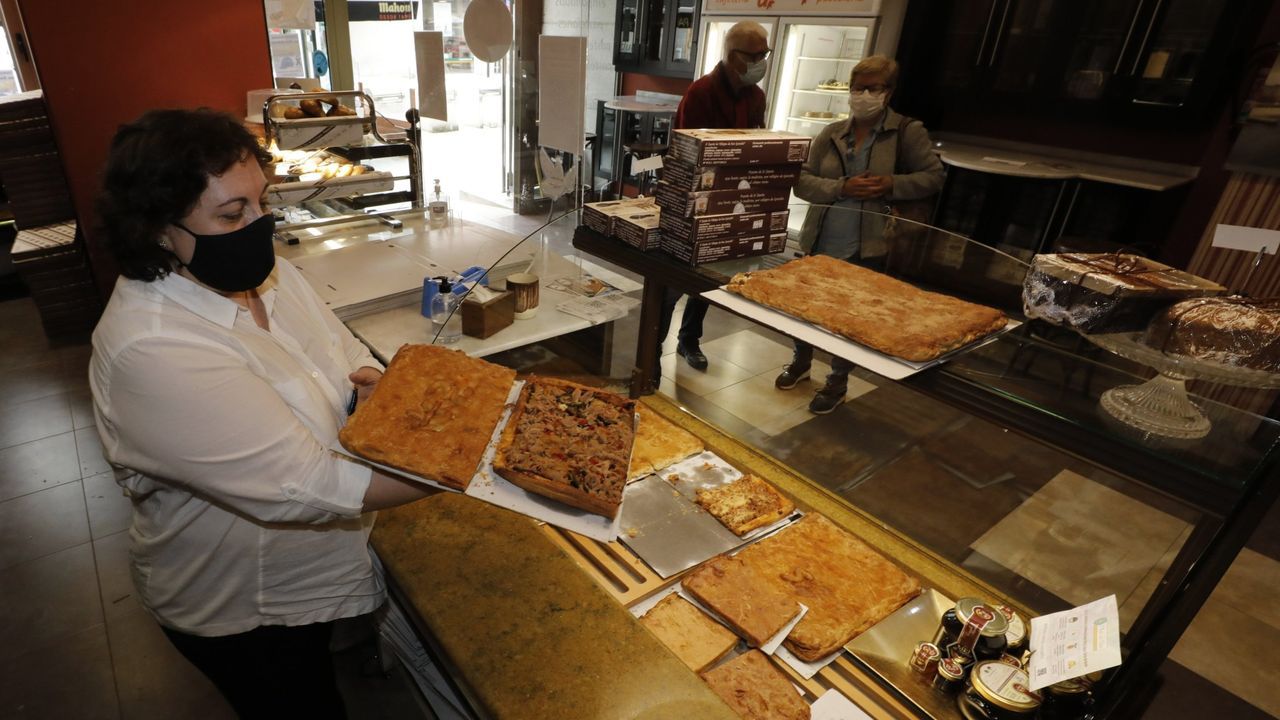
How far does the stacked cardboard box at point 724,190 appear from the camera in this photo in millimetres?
1446

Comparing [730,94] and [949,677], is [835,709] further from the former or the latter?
[730,94]

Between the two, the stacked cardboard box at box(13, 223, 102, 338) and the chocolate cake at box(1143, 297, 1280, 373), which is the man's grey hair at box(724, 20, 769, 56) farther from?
the stacked cardboard box at box(13, 223, 102, 338)

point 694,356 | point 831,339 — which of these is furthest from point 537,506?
point 694,356

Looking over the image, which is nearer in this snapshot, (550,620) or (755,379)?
(550,620)

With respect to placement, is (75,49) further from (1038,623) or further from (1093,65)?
(1093,65)

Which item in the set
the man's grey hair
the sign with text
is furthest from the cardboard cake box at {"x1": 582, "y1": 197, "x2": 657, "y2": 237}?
the sign with text

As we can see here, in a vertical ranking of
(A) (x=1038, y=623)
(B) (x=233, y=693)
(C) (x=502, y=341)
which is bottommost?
(B) (x=233, y=693)

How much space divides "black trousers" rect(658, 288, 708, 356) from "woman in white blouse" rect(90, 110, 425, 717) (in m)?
0.92

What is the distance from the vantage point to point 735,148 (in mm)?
1445

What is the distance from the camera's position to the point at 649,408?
2.11 meters

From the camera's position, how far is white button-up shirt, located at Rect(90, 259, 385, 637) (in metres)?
1.13

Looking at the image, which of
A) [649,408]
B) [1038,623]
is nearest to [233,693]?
[649,408]

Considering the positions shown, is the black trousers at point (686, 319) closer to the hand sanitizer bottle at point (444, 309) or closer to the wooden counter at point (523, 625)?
the wooden counter at point (523, 625)

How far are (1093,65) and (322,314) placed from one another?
5.99 metres
